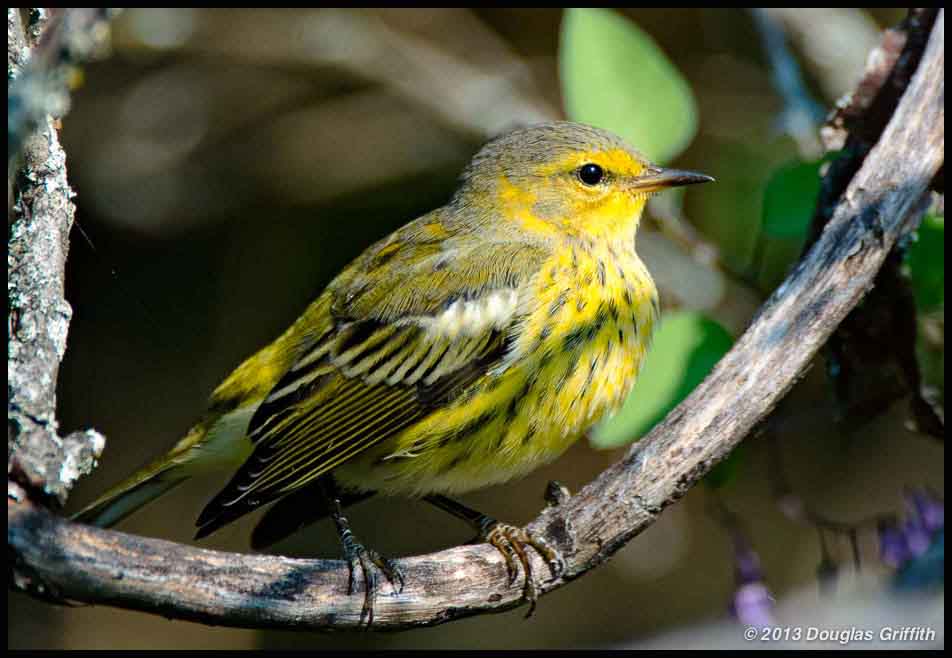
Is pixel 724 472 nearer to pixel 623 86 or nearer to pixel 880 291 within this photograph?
Result: pixel 880 291

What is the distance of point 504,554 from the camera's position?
229 cm

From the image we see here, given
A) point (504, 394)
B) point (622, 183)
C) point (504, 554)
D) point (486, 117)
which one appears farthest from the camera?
point (486, 117)

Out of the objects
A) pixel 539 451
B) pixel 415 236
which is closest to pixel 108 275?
pixel 415 236

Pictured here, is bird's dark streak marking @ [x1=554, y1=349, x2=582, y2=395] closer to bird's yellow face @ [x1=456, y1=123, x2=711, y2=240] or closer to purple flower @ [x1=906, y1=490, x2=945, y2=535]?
bird's yellow face @ [x1=456, y1=123, x2=711, y2=240]

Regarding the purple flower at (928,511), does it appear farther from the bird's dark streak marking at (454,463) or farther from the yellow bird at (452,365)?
the bird's dark streak marking at (454,463)

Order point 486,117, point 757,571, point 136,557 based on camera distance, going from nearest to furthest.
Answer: point 136,557
point 757,571
point 486,117

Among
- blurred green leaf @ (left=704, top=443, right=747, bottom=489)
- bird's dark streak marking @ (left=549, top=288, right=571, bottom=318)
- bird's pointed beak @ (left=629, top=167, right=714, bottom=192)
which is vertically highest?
bird's pointed beak @ (left=629, top=167, right=714, bottom=192)

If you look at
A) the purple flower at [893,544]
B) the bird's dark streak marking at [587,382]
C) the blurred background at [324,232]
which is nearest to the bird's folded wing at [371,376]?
the bird's dark streak marking at [587,382]

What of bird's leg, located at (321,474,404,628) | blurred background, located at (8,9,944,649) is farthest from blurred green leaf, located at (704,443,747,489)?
blurred background, located at (8,9,944,649)

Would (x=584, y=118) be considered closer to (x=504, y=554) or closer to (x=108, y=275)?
(x=504, y=554)

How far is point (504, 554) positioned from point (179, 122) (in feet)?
11.2

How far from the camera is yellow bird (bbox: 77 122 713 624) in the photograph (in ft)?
8.63

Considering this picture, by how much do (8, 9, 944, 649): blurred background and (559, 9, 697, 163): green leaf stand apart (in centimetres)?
147

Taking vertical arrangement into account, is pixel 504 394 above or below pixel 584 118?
below
